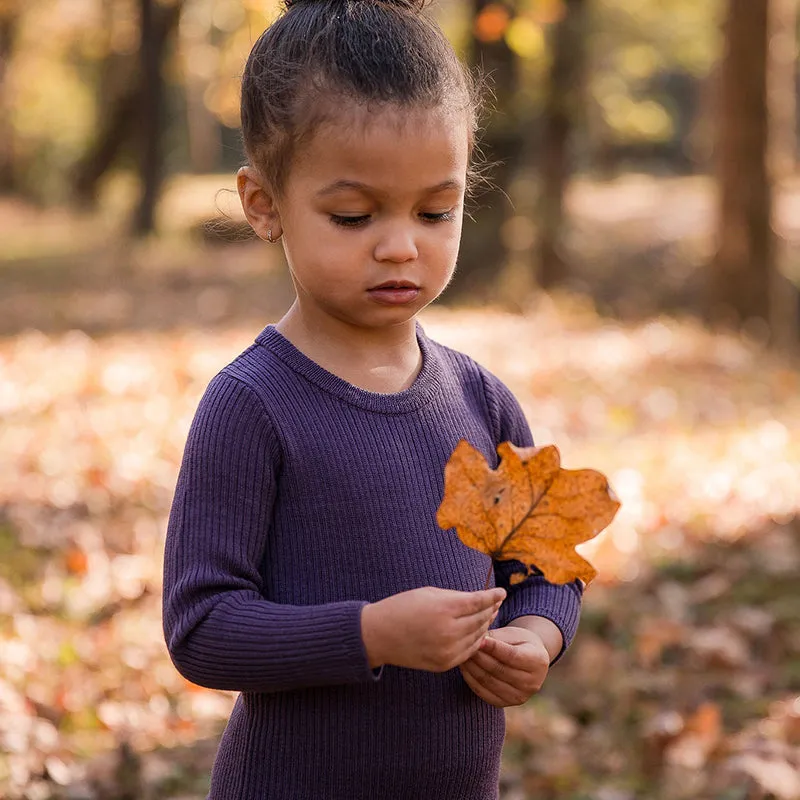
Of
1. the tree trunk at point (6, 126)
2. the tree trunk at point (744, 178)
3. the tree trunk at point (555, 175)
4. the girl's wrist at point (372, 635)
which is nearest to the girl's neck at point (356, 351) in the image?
the girl's wrist at point (372, 635)

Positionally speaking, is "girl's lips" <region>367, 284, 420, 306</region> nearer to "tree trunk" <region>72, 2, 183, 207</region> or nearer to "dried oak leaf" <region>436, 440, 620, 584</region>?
"dried oak leaf" <region>436, 440, 620, 584</region>

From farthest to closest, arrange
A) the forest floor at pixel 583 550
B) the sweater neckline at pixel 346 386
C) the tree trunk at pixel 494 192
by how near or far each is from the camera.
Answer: the tree trunk at pixel 494 192, the forest floor at pixel 583 550, the sweater neckline at pixel 346 386

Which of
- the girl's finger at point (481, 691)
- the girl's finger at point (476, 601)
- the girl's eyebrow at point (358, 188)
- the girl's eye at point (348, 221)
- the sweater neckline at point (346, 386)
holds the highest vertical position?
the girl's eyebrow at point (358, 188)

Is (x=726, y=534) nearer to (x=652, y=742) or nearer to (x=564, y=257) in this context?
(x=652, y=742)

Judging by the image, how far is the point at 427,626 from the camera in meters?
1.56

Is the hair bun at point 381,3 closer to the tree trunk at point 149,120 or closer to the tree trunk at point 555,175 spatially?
the tree trunk at point 555,175

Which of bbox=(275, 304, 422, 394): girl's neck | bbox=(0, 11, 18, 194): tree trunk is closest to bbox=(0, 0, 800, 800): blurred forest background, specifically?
bbox=(275, 304, 422, 394): girl's neck

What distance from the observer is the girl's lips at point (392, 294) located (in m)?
1.77

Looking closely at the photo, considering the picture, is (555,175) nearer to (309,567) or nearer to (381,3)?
(381,3)

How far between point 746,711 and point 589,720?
0.47 meters

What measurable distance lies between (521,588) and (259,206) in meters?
0.81

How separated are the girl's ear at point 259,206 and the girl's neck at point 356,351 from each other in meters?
0.14

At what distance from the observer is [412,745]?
1801mm

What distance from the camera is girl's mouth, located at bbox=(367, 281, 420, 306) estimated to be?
5.82 feet
